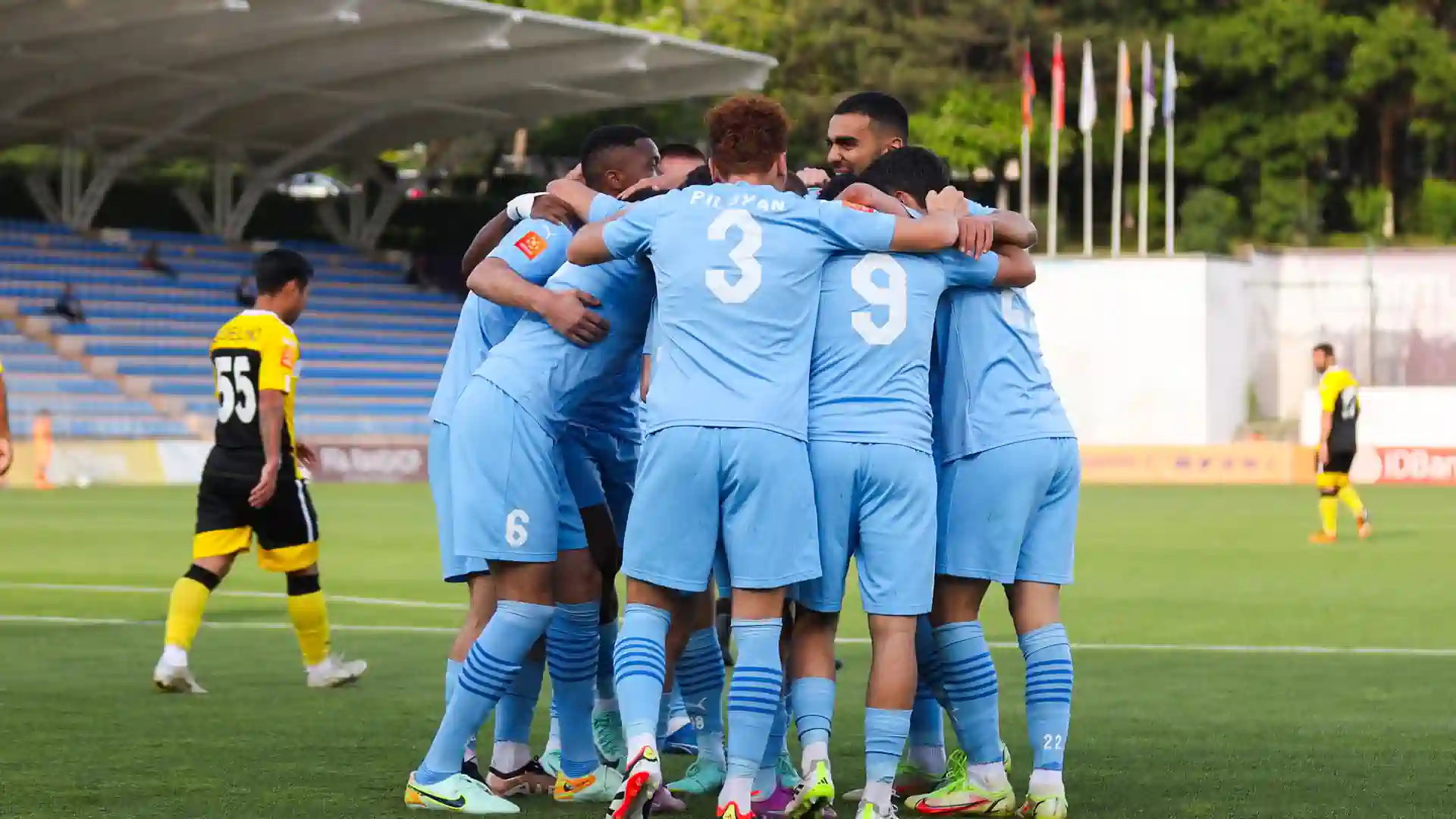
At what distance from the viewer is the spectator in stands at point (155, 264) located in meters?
43.4

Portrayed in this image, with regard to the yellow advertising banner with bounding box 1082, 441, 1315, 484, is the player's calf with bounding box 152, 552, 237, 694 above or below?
below

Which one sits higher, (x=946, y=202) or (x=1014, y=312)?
(x=946, y=202)

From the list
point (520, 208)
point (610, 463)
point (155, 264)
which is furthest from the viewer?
point (155, 264)

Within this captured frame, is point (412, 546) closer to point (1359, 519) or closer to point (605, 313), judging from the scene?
point (1359, 519)

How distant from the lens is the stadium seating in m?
37.3

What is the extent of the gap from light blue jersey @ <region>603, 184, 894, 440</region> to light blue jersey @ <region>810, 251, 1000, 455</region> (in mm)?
94

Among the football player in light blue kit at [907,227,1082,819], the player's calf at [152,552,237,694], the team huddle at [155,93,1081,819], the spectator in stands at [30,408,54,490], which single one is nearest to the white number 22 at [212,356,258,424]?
the player's calf at [152,552,237,694]

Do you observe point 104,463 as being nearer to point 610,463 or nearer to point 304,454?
point 304,454

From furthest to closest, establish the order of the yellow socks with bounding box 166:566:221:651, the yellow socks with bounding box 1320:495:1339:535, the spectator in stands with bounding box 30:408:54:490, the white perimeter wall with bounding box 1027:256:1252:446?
the white perimeter wall with bounding box 1027:256:1252:446, the spectator in stands with bounding box 30:408:54:490, the yellow socks with bounding box 1320:495:1339:535, the yellow socks with bounding box 166:566:221:651

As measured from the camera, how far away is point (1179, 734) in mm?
8375

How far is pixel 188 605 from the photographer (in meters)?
9.84

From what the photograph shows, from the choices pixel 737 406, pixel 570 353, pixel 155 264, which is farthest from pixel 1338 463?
pixel 155 264

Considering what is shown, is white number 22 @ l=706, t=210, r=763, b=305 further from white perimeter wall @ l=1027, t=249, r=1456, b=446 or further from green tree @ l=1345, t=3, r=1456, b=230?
green tree @ l=1345, t=3, r=1456, b=230

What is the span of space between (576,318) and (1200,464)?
32.0m
